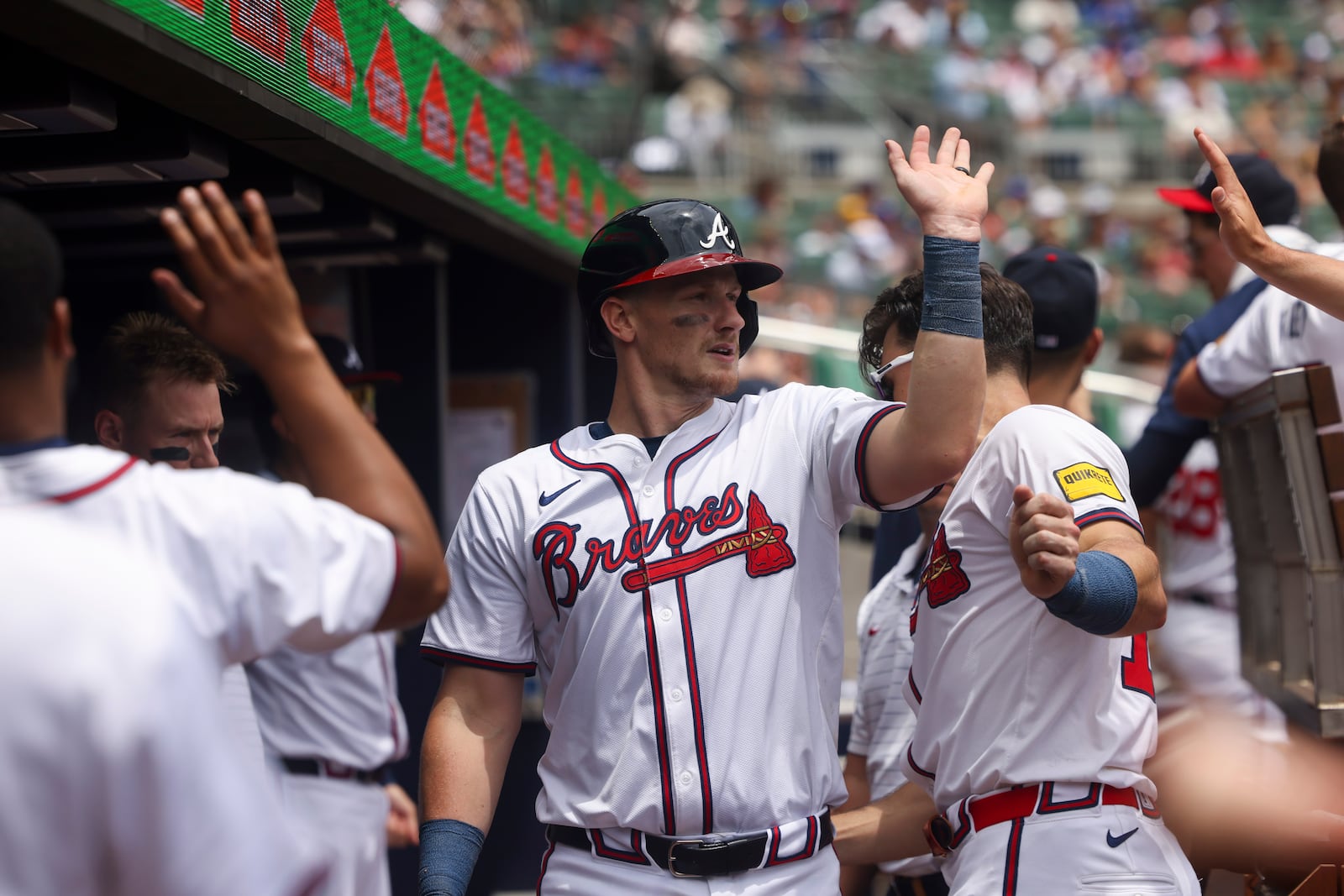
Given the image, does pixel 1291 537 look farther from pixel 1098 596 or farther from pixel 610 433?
pixel 610 433

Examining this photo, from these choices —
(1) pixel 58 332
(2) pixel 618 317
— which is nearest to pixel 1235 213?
(2) pixel 618 317

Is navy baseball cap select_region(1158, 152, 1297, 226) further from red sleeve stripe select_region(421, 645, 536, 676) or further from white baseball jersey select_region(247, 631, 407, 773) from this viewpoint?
white baseball jersey select_region(247, 631, 407, 773)

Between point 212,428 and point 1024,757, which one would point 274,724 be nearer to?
point 212,428

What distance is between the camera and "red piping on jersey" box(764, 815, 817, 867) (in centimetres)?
223

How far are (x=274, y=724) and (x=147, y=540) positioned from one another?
1.78 m

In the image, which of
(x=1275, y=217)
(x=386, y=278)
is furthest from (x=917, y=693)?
(x=386, y=278)

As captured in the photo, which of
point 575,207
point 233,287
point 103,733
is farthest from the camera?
point 575,207

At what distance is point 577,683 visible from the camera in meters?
2.39

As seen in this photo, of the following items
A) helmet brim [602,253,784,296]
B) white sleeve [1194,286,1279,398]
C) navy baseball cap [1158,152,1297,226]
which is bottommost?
white sleeve [1194,286,1279,398]

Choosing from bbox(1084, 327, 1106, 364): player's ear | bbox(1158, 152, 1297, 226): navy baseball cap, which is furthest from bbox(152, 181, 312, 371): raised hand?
bbox(1158, 152, 1297, 226): navy baseball cap

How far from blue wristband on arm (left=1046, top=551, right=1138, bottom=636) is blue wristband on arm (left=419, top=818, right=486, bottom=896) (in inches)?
42.1

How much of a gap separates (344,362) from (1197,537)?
2.93 metres

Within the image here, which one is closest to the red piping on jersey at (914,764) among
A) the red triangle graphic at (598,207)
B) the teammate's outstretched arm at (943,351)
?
the teammate's outstretched arm at (943,351)

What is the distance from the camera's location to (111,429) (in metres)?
2.77
